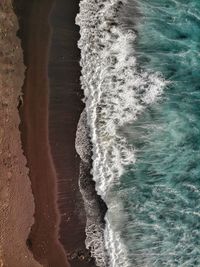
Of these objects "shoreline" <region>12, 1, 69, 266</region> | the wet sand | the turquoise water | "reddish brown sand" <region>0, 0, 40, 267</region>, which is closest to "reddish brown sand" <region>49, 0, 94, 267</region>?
the wet sand

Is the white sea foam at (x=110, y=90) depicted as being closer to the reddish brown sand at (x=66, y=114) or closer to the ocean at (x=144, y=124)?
the ocean at (x=144, y=124)

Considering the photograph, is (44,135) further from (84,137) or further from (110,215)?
(110,215)

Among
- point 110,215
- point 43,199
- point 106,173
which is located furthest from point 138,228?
point 43,199

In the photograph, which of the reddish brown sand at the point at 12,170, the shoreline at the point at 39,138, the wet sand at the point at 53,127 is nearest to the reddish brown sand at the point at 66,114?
the wet sand at the point at 53,127

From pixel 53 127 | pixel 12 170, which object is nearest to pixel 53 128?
pixel 53 127

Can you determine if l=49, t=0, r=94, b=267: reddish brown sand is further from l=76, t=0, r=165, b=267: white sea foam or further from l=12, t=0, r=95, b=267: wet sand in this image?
l=76, t=0, r=165, b=267: white sea foam

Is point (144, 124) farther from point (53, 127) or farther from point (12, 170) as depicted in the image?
point (12, 170)
